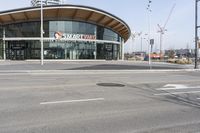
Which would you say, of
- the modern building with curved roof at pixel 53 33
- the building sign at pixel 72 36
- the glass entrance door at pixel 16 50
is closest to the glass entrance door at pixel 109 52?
the modern building with curved roof at pixel 53 33

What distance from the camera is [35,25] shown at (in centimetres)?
5591

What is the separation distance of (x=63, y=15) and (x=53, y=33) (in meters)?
4.42

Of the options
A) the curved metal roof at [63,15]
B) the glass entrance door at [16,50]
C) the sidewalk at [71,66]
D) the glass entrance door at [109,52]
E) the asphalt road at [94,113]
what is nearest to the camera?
the asphalt road at [94,113]

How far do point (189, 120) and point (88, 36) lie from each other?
167 ft

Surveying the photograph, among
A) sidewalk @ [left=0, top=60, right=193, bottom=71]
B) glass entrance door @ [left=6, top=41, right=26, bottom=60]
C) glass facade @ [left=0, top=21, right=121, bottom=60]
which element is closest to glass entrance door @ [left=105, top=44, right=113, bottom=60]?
glass facade @ [left=0, top=21, right=121, bottom=60]

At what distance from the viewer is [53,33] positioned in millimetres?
55469

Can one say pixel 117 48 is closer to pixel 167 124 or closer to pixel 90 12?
pixel 90 12

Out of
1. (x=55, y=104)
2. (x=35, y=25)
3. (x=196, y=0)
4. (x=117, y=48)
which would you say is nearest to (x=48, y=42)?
(x=35, y=25)

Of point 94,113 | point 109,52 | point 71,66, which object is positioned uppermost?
point 109,52

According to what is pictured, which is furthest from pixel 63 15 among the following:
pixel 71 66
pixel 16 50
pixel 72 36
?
pixel 71 66

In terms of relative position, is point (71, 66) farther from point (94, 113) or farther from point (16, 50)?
point (94, 113)

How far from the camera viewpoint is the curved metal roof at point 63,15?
5269 centimetres

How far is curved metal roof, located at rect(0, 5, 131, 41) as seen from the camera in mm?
52688

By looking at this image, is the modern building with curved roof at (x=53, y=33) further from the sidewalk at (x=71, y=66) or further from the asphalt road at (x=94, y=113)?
the asphalt road at (x=94, y=113)
